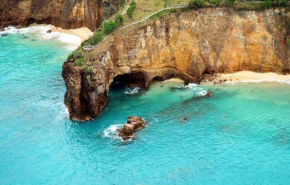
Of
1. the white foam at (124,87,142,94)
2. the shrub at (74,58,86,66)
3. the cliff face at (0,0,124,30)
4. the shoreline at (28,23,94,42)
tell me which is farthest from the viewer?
the shoreline at (28,23,94,42)

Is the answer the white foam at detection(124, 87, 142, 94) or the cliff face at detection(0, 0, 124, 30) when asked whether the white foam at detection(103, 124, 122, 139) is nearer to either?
the white foam at detection(124, 87, 142, 94)

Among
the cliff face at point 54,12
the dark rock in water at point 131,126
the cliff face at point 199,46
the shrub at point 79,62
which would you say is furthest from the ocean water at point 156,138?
the cliff face at point 54,12

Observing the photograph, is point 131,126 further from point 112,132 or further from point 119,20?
point 119,20

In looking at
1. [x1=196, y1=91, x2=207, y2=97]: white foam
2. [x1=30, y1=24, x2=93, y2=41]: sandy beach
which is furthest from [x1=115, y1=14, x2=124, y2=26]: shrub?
[x1=30, y1=24, x2=93, y2=41]: sandy beach

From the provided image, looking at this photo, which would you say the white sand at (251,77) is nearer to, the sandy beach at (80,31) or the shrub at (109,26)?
the shrub at (109,26)

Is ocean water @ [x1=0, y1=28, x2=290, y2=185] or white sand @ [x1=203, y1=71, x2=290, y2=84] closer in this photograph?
ocean water @ [x1=0, y1=28, x2=290, y2=185]

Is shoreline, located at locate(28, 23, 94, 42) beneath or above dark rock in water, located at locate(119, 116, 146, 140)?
above
